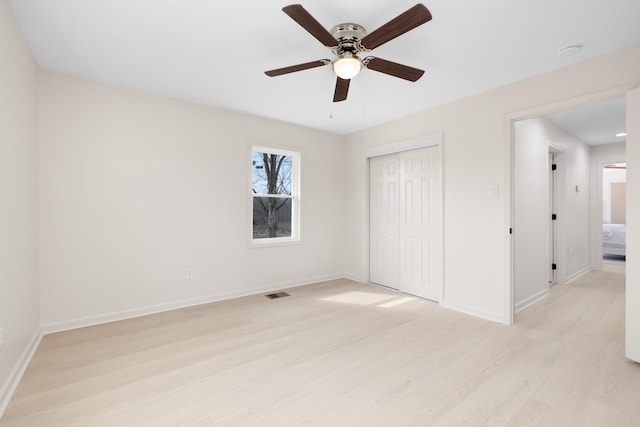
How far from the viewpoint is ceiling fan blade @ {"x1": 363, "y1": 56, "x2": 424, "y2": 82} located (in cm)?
216

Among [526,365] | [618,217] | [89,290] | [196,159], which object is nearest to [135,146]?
[196,159]

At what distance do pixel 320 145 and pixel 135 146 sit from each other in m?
2.65

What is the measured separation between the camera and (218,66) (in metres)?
2.76

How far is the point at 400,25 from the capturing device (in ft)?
5.79

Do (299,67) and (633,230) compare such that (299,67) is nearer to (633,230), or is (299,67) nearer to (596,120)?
(633,230)

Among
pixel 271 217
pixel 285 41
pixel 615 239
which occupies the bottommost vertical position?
pixel 615 239

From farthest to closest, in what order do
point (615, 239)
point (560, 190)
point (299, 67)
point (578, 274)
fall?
point (615, 239)
point (578, 274)
point (560, 190)
point (299, 67)

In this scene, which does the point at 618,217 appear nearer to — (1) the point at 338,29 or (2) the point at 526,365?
(2) the point at 526,365

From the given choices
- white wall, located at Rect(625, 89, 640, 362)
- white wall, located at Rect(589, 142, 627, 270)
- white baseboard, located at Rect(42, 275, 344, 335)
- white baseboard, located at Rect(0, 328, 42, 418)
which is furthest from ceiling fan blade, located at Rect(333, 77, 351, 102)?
white wall, located at Rect(589, 142, 627, 270)

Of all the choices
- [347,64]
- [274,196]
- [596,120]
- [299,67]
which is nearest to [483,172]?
[347,64]

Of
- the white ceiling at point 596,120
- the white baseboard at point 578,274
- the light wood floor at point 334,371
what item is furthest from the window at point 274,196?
the white baseboard at point 578,274

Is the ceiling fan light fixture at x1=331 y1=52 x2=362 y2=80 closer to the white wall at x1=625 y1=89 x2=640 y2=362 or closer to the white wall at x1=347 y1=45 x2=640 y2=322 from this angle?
the white wall at x1=347 y1=45 x2=640 y2=322

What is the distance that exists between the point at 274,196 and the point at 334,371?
2.83 meters

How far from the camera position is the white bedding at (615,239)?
6573 millimetres
